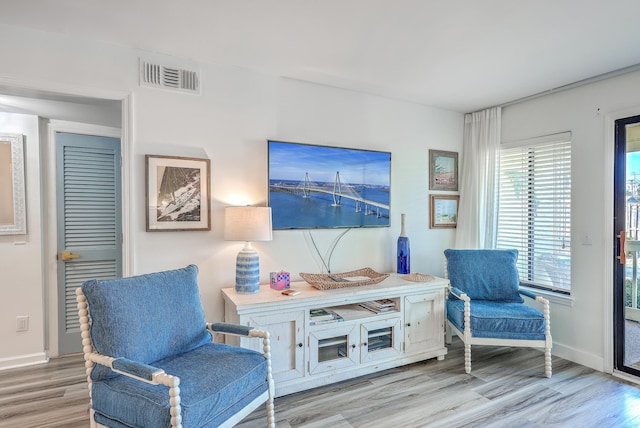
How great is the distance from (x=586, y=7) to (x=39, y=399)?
420cm

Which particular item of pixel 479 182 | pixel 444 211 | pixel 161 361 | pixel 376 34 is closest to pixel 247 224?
pixel 161 361

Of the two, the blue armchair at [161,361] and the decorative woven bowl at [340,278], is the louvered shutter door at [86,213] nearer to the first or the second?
the blue armchair at [161,361]

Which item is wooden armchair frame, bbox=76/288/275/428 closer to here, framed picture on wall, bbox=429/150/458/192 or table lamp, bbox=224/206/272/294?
table lamp, bbox=224/206/272/294

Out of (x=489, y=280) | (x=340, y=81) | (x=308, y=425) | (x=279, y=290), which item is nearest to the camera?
(x=308, y=425)

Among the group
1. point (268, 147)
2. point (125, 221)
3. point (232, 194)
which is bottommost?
point (125, 221)

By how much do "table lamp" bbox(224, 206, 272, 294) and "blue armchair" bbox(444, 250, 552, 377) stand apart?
1.74m

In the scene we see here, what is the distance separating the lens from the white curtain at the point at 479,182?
11.7 feet

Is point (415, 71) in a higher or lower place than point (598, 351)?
higher

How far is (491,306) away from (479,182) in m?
1.36

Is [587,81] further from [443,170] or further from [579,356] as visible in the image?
[579,356]

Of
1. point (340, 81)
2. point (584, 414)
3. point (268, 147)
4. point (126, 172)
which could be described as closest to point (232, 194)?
point (268, 147)

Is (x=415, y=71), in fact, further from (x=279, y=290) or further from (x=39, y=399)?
(x=39, y=399)

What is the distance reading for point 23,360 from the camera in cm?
283

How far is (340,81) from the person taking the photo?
9.70ft
